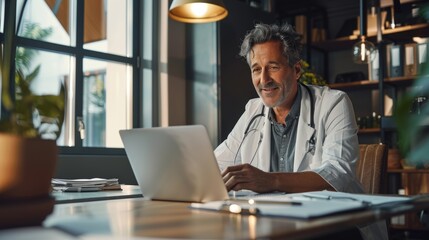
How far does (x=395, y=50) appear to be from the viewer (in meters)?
4.16

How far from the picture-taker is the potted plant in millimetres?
723

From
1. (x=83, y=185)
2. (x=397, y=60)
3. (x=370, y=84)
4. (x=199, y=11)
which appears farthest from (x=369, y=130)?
(x=83, y=185)

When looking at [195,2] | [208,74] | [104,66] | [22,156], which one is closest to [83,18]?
[104,66]

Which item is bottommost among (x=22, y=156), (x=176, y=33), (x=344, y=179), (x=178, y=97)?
(x=344, y=179)

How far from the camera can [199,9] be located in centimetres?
246

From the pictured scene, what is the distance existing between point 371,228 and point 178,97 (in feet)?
8.68

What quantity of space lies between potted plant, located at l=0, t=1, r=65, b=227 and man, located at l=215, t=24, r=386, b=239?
1016 millimetres

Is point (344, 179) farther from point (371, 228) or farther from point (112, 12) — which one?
point (112, 12)

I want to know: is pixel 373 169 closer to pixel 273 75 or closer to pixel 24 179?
pixel 273 75

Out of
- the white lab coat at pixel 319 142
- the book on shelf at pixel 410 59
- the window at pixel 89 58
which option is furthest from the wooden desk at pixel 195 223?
the book on shelf at pixel 410 59

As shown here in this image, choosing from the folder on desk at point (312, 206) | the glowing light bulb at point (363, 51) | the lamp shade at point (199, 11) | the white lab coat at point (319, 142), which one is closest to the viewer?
the folder on desk at point (312, 206)

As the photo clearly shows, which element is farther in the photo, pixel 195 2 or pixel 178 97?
pixel 178 97

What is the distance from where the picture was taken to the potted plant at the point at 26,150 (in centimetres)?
72

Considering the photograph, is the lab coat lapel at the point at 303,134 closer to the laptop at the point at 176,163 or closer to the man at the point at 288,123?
the man at the point at 288,123
